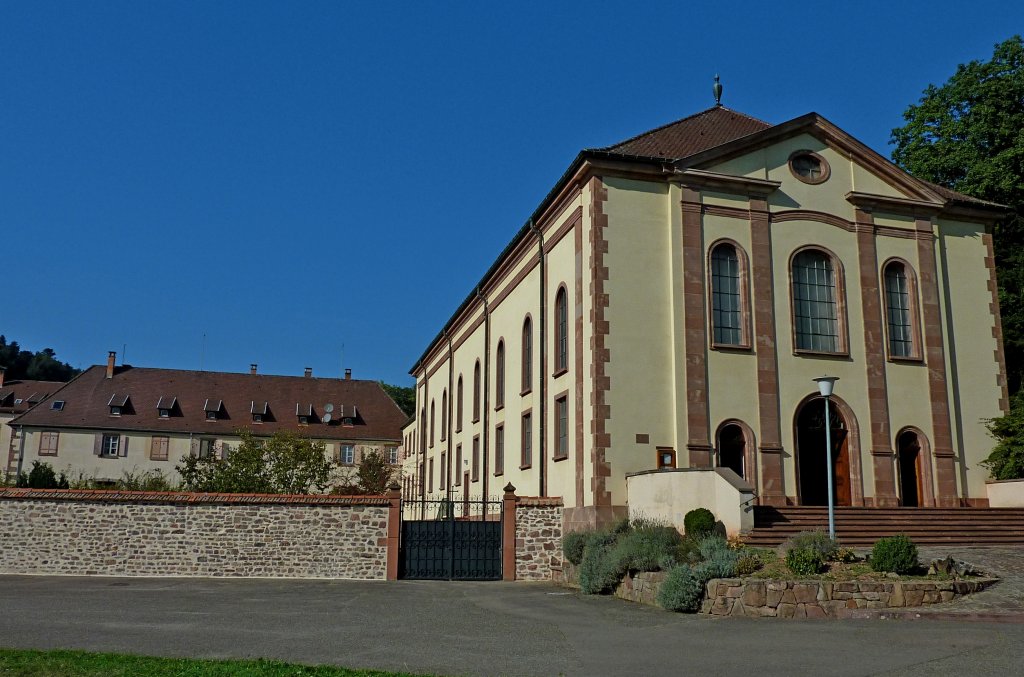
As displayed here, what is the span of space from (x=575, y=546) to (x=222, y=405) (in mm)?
51714

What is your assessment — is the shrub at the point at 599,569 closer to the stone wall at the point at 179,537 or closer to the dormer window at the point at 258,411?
the stone wall at the point at 179,537

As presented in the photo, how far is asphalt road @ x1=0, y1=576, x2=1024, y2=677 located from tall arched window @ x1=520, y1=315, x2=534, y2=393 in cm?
1104

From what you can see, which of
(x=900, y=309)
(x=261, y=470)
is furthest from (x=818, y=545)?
(x=261, y=470)

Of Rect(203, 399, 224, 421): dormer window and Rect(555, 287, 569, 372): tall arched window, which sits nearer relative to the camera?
Rect(555, 287, 569, 372): tall arched window

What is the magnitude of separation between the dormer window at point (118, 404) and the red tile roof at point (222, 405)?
2.8 inches

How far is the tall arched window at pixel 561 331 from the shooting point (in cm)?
2438

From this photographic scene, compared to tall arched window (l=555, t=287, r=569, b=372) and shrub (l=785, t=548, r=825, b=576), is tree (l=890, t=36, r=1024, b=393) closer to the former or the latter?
tall arched window (l=555, t=287, r=569, b=372)

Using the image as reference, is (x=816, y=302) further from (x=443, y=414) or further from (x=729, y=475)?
(x=443, y=414)

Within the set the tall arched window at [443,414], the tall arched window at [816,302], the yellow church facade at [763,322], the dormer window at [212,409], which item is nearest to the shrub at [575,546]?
the yellow church facade at [763,322]

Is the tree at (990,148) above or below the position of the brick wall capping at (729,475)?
above

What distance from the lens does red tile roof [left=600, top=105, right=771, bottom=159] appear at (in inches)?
925

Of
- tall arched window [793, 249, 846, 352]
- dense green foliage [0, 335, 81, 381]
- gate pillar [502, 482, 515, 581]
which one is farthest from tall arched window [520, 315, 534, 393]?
dense green foliage [0, 335, 81, 381]

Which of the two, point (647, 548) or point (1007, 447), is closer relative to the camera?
point (647, 548)

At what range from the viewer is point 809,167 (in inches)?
955
